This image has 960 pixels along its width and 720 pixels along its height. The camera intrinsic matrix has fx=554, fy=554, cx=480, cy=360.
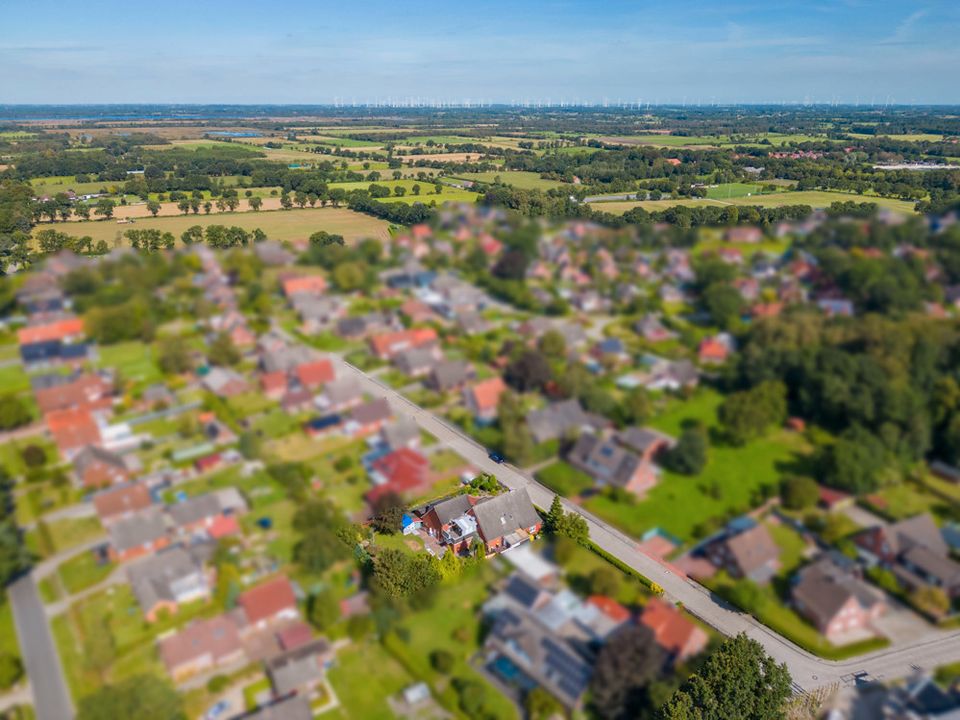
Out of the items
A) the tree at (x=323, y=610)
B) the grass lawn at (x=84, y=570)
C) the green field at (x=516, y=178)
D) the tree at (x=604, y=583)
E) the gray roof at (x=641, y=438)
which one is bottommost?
the tree at (x=604, y=583)

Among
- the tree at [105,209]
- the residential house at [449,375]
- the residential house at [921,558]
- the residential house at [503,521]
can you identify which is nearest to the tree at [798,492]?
the residential house at [921,558]

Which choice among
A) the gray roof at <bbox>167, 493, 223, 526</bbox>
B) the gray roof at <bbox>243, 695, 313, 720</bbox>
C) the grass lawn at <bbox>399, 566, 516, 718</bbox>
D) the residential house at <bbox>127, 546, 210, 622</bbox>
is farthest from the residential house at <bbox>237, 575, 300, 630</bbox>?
the grass lawn at <bbox>399, 566, 516, 718</bbox>

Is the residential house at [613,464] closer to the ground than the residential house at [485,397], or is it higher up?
closer to the ground

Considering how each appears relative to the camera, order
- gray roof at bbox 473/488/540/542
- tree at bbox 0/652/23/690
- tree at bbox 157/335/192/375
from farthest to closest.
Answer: gray roof at bbox 473/488/540/542 → tree at bbox 157/335/192/375 → tree at bbox 0/652/23/690

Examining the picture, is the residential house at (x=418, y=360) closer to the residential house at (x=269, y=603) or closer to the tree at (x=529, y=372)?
the tree at (x=529, y=372)

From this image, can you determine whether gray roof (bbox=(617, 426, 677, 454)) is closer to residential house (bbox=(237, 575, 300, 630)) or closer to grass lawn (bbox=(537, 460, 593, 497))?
grass lawn (bbox=(537, 460, 593, 497))

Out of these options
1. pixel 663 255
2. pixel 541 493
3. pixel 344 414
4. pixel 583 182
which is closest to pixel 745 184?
pixel 583 182
